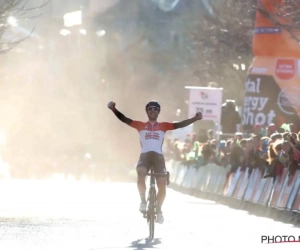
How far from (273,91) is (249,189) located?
11.6m

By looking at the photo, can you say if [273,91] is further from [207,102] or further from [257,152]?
[257,152]

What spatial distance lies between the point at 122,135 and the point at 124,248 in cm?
6907

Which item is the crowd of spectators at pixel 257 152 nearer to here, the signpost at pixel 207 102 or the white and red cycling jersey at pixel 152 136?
the signpost at pixel 207 102

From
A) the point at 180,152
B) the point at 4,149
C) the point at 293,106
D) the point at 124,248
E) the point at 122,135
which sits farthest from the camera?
the point at 122,135

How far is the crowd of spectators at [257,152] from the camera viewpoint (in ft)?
80.7

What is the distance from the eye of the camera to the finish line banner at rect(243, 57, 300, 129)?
38906 millimetres

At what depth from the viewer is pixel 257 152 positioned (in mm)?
28688

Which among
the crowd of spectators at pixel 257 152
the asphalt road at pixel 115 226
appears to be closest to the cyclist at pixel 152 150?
the asphalt road at pixel 115 226

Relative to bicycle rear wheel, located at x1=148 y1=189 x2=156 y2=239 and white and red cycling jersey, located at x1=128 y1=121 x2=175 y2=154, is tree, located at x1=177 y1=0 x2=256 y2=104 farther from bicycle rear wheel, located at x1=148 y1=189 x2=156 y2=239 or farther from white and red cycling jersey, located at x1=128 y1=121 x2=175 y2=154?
bicycle rear wheel, located at x1=148 y1=189 x2=156 y2=239

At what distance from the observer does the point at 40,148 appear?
84.2 meters

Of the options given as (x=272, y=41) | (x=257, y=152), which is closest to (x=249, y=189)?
(x=257, y=152)

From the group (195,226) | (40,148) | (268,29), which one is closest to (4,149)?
(40,148)

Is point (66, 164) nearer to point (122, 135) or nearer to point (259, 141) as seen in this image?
point (122, 135)

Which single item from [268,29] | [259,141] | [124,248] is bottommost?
[124,248]
